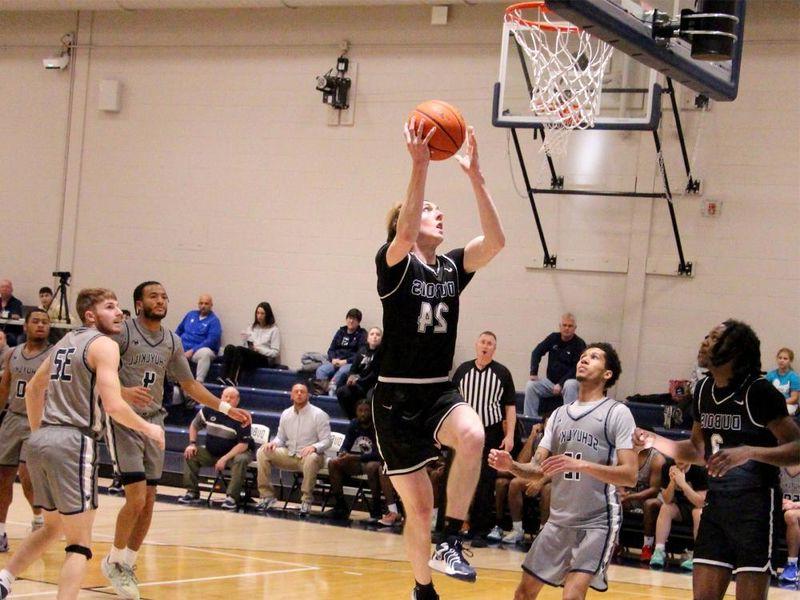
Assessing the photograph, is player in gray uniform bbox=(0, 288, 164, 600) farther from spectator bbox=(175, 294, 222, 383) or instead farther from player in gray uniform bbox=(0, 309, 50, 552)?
spectator bbox=(175, 294, 222, 383)

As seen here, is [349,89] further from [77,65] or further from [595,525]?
[595,525]

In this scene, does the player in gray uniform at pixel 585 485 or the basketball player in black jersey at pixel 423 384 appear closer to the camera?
the basketball player in black jersey at pixel 423 384

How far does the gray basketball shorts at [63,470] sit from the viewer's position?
5625mm

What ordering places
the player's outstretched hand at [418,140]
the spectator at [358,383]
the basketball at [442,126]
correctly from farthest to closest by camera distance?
1. the spectator at [358,383]
2. the basketball at [442,126]
3. the player's outstretched hand at [418,140]

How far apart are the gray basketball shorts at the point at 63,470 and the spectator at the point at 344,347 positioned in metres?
8.43

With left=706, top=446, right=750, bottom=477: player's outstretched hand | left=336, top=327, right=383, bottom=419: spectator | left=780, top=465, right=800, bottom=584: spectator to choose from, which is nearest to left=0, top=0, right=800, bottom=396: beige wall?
left=336, top=327, right=383, bottom=419: spectator

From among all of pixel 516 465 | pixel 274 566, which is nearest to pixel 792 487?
pixel 274 566

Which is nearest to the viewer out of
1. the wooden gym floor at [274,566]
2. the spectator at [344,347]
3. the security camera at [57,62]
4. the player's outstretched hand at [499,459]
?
the player's outstretched hand at [499,459]

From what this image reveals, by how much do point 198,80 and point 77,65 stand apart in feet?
7.12

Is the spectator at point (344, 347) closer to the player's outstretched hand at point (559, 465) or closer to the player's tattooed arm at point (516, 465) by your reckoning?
the player's tattooed arm at point (516, 465)

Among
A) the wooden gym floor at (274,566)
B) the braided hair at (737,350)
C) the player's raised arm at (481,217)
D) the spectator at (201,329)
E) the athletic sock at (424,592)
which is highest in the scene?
the player's raised arm at (481,217)

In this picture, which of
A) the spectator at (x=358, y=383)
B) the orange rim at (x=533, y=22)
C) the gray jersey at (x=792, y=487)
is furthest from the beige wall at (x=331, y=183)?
the orange rim at (x=533, y=22)

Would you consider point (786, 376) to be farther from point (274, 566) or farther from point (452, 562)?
point (452, 562)

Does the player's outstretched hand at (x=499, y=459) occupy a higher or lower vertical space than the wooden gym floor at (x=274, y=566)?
higher
